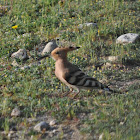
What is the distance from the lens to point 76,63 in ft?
24.0

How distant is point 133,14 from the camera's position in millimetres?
9117

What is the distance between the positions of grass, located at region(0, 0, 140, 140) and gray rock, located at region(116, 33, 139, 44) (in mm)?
151

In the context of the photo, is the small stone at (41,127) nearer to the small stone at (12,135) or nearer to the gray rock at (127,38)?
the small stone at (12,135)

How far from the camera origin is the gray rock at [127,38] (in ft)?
25.8

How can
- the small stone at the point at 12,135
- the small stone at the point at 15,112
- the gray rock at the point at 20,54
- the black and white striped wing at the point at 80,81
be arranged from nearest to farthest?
1. the small stone at the point at 12,135
2. the small stone at the point at 15,112
3. the black and white striped wing at the point at 80,81
4. the gray rock at the point at 20,54

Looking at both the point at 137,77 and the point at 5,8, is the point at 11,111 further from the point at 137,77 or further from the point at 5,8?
the point at 5,8

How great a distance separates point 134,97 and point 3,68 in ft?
10.2

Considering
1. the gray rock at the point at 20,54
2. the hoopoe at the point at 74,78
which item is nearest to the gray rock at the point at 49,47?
the gray rock at the point at 20,54

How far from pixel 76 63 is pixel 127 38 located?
4.93 ft

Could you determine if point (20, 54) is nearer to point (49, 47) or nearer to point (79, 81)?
point (49, 47)

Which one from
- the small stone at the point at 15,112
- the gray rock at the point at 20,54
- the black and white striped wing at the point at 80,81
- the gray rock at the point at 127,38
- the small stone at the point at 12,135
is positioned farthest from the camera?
the gray rock at the point at 127,38

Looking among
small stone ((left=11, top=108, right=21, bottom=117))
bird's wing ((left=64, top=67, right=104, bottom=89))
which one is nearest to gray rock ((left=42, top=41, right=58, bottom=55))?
bird's wing ((left=64, top=67, right=104, bottom=89))

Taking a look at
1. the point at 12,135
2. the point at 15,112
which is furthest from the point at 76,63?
the point at 12,135

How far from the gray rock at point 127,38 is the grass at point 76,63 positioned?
151 mm
